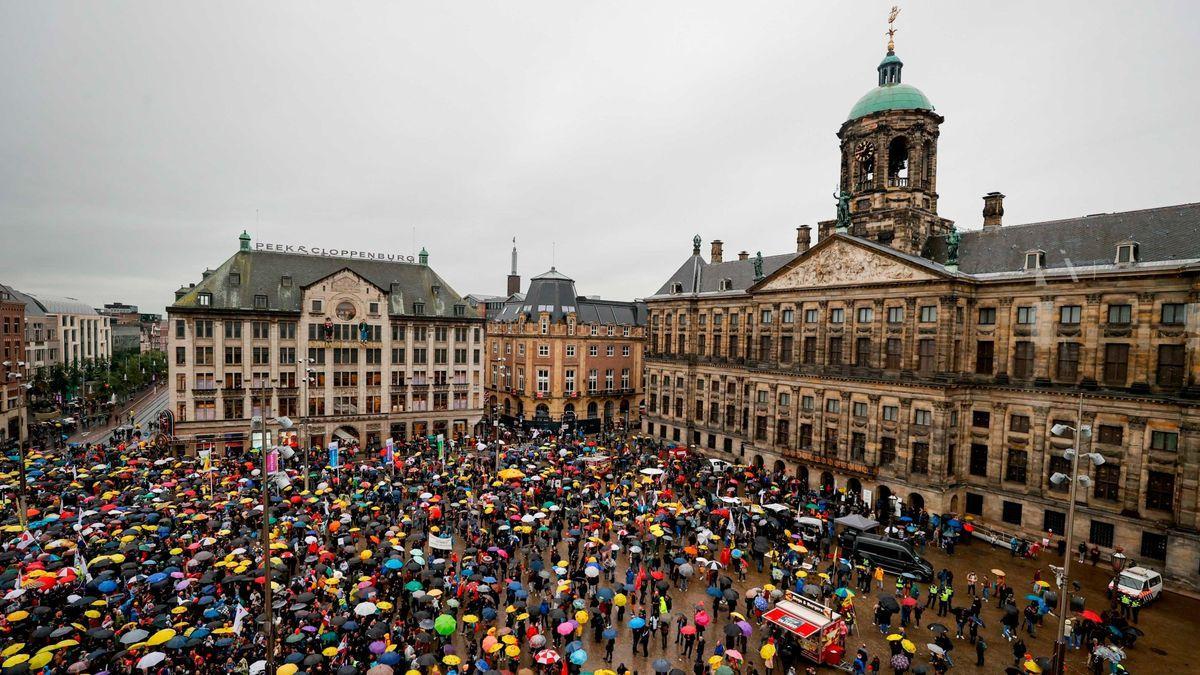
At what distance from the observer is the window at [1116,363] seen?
3934 cm

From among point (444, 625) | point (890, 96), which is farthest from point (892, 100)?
point (444, 625)

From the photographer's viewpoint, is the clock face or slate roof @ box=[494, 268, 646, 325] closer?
the clock face

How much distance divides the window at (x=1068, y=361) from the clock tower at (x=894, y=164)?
15.5 metres

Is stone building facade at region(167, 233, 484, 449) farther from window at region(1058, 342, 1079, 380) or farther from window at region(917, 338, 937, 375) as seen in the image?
window at region(1058, 342, 1079, 380)

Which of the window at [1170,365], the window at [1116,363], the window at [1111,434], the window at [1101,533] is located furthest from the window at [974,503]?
the window at [1170,365]

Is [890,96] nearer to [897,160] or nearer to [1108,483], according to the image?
[897,160]

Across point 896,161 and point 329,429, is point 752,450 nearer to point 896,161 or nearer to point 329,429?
point 896,161

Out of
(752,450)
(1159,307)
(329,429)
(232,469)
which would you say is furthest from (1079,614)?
(329,429)

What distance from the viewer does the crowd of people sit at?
2456 centimetres

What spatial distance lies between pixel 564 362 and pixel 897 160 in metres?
46.6

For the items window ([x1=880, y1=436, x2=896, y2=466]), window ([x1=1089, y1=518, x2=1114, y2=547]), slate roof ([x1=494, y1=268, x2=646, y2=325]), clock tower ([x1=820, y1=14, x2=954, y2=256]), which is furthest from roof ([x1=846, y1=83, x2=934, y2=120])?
slate roof ([x1=494, y1=268, x2=646, y2=325])

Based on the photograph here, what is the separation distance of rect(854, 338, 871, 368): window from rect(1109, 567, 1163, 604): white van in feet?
72.3

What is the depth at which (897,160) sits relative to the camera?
57.8 m

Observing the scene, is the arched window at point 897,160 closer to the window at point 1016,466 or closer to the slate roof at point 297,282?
the window at point 1016,466
